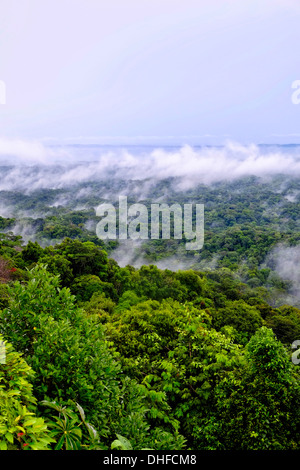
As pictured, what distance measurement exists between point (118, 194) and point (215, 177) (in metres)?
70.5

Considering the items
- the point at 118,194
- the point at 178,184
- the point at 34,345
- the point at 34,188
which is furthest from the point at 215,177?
the point at 34,345

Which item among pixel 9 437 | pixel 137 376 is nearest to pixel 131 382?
pixel 9 437

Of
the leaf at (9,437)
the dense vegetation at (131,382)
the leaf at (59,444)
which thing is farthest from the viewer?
the dense vegetation at (131,382)

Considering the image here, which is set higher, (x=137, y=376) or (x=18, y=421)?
(x=18, y=421)

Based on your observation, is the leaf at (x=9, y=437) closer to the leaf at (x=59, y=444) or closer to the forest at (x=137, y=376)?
the forest at (x=137, y=376)

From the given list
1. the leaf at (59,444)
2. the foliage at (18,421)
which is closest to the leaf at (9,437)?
the foliage at (18,421)

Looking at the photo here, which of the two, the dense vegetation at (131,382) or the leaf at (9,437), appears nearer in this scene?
the leaf at (9,437)

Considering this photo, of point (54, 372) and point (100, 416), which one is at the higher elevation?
point (54, 372)

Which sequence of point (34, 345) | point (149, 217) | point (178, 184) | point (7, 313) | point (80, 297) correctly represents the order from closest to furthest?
point (34, 345)
point (7, 313)
point (80, 297)
point (149, 217)
point (178, 184)

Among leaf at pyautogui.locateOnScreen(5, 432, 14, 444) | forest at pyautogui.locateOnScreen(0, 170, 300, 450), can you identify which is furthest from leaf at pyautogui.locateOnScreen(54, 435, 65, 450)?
leaf at pyautogui.locateOnScreen(5, 432, 14, 444)

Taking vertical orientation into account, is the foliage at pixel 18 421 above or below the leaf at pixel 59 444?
above

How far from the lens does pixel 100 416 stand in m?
3.52

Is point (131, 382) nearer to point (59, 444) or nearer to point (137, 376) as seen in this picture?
point (59, 444)
